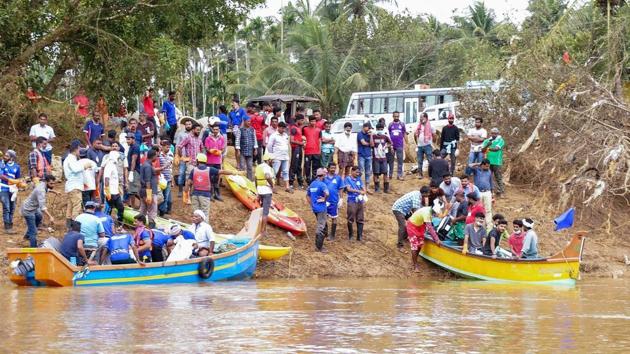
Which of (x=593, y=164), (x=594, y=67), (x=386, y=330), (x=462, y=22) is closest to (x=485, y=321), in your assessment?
(x=386, y=330)

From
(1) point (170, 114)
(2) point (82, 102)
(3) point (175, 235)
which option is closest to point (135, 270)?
(3) point (175, 235)

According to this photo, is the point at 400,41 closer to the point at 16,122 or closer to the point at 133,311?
the point at 16,122

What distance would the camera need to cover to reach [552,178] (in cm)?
3020

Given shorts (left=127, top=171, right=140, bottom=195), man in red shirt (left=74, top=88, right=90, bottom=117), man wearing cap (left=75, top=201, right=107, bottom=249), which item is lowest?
man wearing cap (left=75, top=201, right=107, bottom=249)

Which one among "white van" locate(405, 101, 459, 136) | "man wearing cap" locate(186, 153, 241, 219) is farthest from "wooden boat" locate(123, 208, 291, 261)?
"white van" locate(405, 101, 459, 136)

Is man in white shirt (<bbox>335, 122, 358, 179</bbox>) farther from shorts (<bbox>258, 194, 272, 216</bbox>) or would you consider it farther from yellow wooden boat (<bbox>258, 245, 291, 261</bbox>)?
yellow wooden boat (<bbox>258, 245, 291, 261</bbox>)

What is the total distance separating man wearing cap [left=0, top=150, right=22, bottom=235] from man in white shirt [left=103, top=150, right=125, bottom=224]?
186cm

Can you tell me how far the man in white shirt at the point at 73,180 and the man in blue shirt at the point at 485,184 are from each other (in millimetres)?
9505

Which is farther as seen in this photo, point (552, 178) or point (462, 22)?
point (462, 22)

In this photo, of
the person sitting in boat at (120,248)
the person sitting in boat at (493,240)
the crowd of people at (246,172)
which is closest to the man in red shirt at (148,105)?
the crowd of people at (246,172)

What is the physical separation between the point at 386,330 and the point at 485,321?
1.97 meters

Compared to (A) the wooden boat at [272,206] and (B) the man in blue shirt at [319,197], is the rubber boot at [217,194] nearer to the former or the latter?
(A) the wooden boat at [272,206]

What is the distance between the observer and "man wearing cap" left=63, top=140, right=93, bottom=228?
2212 centimetres

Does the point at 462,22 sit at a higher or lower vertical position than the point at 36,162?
higher
